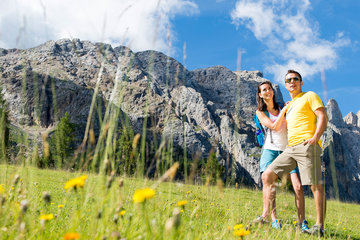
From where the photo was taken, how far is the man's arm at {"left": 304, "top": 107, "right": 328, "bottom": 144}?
3922 mm

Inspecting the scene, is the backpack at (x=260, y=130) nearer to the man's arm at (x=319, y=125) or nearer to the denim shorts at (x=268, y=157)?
the denim shorts at (x=268, y=157)

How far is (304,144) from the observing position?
13.2ft

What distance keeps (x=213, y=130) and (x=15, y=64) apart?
321 feet

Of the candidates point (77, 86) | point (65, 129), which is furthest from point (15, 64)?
point (65, 129)

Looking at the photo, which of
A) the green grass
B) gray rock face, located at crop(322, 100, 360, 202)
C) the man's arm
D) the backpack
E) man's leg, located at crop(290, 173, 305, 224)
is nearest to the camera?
the green grass

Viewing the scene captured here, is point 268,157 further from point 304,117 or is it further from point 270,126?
point 304,117

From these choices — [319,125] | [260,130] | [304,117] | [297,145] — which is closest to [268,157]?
[260,130]

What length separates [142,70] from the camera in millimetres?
148875

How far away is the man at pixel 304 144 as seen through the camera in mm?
3969

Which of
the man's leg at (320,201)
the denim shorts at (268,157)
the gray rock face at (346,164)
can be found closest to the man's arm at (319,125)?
the man's leg at (320,201)

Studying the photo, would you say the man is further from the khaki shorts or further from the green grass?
the green grass

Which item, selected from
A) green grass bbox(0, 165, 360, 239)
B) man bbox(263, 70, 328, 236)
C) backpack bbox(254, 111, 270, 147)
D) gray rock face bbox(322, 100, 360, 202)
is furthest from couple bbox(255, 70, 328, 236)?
gray rock face bbox(322, 100, 360, 202)

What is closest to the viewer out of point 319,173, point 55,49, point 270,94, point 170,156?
point 170,156

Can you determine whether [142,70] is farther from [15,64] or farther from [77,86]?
[15,64]
